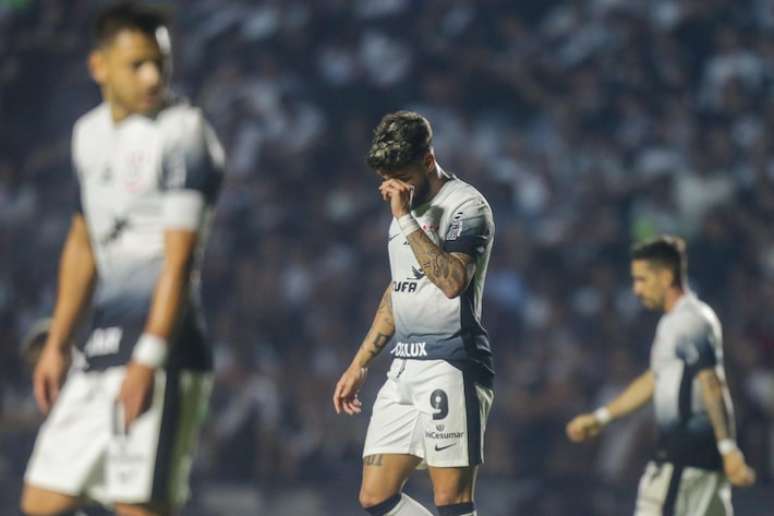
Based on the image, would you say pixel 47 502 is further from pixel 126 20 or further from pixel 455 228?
pixel 455 228

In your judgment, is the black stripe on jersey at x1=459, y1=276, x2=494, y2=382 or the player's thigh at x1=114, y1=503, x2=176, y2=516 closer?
the player's thigh at x1=114, y1=503, x2=176, y2=516

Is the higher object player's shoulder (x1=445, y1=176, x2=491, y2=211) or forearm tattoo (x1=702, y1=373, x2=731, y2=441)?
player's shoulder (x1=445, y1=176, x2=491, y2=211)

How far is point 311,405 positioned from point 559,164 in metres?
3.48

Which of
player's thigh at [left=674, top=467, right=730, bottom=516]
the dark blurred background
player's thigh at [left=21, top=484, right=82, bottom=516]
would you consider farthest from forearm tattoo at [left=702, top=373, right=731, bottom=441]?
the dark blurred background

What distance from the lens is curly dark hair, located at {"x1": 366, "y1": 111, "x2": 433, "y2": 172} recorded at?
5410 millimetres

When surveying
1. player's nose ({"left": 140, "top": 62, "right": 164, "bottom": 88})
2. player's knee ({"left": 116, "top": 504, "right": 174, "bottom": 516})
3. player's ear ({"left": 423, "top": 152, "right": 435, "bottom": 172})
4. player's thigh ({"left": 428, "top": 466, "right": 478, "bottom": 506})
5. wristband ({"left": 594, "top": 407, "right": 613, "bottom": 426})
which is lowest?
player's thigh ({"left": 428, "top": 466, "right": 478, "bottom": 506})

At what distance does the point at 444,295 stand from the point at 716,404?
1826 mm

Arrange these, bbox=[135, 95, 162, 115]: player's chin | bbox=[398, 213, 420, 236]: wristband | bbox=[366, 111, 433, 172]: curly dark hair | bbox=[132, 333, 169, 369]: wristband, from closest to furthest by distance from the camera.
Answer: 1. bbox=[132, 333, 169, 369]: wristband
2. bbox=[135, 95, 162, 115]: player's chin
3. bbox=[398, 213, 420, 236]: wristband
4. bbox=[366, 111, 433, 172]: curly dark hair

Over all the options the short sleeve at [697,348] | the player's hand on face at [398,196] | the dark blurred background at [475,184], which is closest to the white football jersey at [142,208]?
the player's hand on face at [398,196]

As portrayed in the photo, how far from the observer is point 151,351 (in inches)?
162

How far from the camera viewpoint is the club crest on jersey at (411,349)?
5.69m

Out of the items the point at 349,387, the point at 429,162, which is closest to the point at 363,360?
the point at 349,387

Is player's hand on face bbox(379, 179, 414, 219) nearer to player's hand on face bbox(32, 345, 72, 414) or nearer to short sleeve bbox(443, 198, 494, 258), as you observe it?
short sleeve bbox(443, 198, 494, 258)

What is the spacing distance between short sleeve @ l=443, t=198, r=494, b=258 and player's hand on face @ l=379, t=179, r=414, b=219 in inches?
12.6
